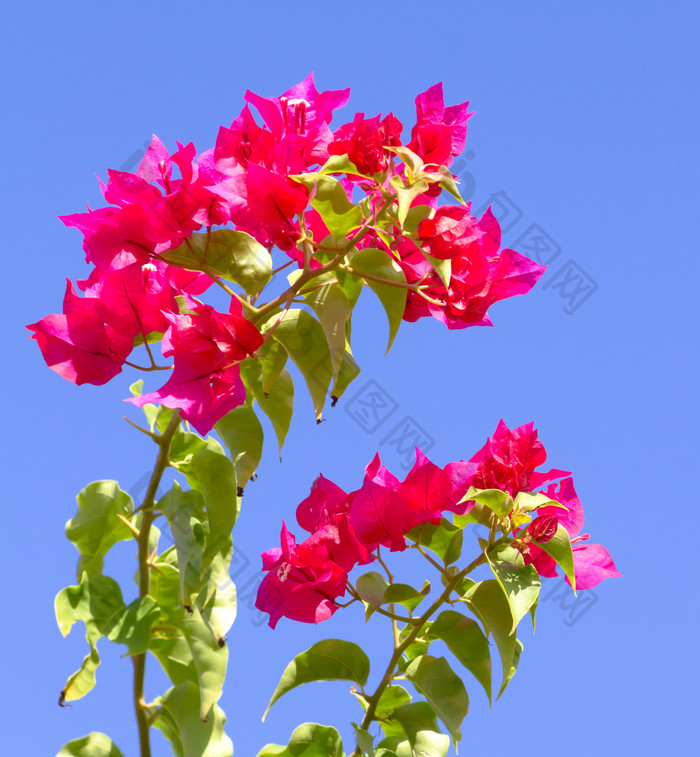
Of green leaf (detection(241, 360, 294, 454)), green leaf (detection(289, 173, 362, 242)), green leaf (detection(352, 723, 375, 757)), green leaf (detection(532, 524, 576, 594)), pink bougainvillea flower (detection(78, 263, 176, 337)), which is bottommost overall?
green leaf (detection(352, 723, 375, 757))

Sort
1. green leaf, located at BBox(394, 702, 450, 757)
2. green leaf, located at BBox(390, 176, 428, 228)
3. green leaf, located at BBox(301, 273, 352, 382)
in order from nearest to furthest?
1. green leaf, located at BBox(390, 176, 428, 228)
2. green leaf, located at BBox(301, 273, 352, 382)
3. green leaf, located at BBox(394, 702, 450, 757)

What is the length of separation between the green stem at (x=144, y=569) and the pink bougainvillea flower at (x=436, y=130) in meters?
0.41

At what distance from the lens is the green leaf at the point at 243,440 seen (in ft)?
3.40

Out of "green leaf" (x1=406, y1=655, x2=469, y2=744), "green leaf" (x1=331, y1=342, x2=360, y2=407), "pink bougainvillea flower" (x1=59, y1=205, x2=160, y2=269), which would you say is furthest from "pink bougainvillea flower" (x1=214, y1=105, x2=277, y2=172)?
"green leaf" (x1=406, y1=655, x2=469, y2=744)

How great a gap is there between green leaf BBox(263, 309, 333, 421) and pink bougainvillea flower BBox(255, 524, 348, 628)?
18 cm

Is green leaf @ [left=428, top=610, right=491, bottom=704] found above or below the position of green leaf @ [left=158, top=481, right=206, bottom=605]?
below

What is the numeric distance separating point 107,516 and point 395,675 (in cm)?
39

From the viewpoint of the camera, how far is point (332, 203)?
96 cm

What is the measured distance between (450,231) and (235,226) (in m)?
0.23

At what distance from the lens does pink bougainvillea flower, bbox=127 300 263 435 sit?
3.01ft

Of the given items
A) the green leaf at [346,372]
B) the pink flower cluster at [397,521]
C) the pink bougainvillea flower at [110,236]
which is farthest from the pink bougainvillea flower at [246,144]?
the pink flower cluster at [397,521]

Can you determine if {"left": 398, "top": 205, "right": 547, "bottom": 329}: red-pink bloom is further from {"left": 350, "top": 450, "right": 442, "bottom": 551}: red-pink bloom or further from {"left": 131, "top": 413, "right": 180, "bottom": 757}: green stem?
{"left": 131, "top": 413, "right": 180, "bottom": 757}: green stem

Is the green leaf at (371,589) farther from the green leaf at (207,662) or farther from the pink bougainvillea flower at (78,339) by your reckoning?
the pink bougainvillea flower at (78,339)

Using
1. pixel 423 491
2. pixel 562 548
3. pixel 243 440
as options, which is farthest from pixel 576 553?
pixel 243 440
